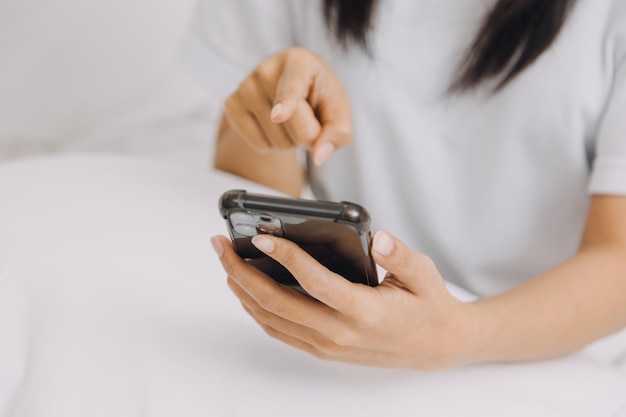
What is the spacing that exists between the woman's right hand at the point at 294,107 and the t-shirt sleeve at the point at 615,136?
0.74 feet

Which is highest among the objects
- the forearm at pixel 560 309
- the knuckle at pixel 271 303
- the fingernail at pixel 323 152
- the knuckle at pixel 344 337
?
the fingernail at pixel 323 152

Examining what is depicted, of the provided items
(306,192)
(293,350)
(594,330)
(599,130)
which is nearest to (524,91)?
(599,130)

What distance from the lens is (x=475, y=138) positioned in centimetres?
75

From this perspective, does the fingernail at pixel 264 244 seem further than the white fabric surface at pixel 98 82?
No

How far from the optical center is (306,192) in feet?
3.60

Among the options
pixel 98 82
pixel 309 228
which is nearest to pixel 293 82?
pixel 309 228

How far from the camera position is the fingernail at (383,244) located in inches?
17.5

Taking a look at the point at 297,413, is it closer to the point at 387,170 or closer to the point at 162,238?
the point at 162,238

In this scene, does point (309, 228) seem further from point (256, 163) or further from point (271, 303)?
point (256, 163)

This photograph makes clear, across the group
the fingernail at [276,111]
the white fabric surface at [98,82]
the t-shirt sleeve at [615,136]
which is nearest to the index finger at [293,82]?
the fingernail at [276,111]

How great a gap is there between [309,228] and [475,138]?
0.36 m

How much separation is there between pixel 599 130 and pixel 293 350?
34 centimetres

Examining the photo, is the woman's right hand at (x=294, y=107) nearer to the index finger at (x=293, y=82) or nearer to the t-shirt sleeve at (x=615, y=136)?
the index finger at (x=293, y=82)

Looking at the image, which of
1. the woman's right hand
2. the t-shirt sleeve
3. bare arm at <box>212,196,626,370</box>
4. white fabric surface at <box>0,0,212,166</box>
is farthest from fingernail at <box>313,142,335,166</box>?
white fabric surface at <box>0,0,212,166</box>
